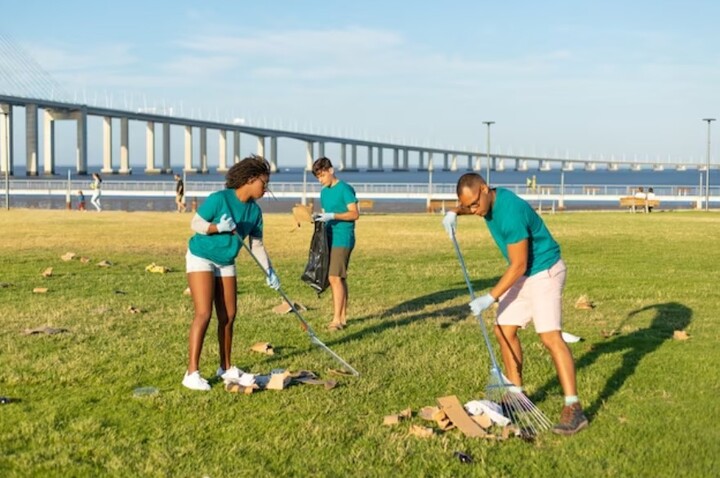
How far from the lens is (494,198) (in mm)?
5777

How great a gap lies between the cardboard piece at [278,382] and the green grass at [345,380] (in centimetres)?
7

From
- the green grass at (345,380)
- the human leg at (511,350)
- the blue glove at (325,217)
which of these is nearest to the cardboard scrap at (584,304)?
the green grass at (345,380)

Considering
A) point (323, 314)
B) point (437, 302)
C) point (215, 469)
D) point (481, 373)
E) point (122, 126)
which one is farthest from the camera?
point (122, 126)

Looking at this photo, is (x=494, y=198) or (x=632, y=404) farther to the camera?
(x=632, y=404)

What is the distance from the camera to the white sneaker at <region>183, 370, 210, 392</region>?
6676 millimetres

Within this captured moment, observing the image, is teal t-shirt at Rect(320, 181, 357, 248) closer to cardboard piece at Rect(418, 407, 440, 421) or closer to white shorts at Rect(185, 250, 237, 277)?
white shorts at Rect(185, 250, 237, 277)

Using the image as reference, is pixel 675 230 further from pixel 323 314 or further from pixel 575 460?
pixel 575 460

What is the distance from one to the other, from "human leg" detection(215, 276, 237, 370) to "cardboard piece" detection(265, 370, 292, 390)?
485mm

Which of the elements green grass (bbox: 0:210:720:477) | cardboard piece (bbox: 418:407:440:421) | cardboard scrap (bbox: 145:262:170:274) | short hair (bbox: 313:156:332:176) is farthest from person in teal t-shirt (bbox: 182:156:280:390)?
cardboard scrap (bbox: 145:262:170:274)

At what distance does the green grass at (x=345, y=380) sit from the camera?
5.16m

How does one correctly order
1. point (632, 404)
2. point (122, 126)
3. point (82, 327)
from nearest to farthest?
1. point (632, 404)
2. point (82, 327)
3. point (122, 126)

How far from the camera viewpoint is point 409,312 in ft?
35.2

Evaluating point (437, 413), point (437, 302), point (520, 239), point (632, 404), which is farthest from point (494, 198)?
point (437, 302)

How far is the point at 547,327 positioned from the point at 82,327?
5.25m
